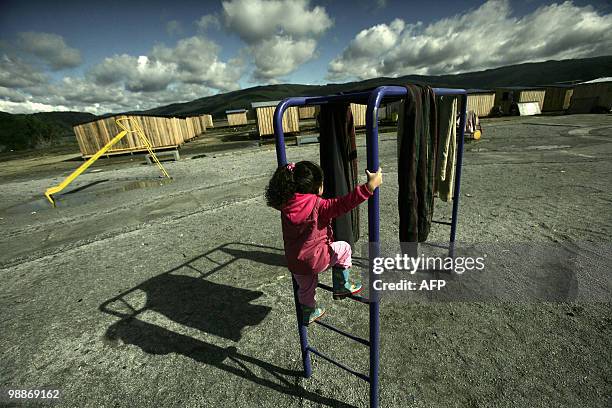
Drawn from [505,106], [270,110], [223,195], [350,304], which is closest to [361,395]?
[350,304]

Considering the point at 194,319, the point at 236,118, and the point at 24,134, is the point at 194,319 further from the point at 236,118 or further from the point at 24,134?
the point at 24,134

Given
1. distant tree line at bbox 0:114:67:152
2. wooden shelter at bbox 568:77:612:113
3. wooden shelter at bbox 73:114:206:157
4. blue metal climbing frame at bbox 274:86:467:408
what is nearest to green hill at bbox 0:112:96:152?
distant tree line at bbox 0:114:67:152

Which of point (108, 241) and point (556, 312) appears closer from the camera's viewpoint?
point (556, 312)

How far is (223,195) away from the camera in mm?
9297

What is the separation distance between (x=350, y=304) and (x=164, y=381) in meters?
2.29

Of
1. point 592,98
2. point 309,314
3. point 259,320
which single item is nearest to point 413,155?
point 309,314

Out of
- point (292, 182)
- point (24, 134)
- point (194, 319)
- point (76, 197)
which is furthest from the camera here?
point (24, 134)

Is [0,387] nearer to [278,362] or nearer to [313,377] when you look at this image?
[278,362]

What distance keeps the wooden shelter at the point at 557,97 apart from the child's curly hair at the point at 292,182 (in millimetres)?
43767

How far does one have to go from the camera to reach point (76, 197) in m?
10.9

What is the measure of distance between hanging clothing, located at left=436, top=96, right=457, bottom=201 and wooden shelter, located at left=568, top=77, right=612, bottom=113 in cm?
3623

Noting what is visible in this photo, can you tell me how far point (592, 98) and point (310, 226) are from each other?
40.0m

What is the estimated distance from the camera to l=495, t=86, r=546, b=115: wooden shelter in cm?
3247

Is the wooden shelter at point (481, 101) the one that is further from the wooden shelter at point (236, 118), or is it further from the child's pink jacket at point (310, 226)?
the wooden shelter at point (236, 118)
